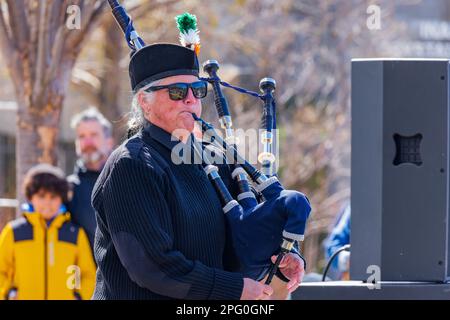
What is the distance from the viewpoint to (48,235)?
5.42 metres

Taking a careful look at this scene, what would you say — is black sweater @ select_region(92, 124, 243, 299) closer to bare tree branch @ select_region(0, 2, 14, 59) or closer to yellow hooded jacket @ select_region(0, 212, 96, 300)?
yellow hooded jacket @ select_region(0, 212, 96, 300)

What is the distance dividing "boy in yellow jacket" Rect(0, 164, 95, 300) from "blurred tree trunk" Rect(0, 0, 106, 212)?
49 centimetres

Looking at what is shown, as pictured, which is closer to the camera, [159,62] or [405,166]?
[159,62]

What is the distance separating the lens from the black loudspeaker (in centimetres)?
378

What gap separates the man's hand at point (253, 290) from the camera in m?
3.12

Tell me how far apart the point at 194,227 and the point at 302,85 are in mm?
8054

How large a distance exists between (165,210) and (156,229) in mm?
81

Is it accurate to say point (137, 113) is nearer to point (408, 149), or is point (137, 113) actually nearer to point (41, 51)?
A: point (408, 149)

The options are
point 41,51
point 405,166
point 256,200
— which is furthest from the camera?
point 41,51

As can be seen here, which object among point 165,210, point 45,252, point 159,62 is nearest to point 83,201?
point 45,252

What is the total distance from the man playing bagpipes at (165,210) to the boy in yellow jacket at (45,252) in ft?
7.09

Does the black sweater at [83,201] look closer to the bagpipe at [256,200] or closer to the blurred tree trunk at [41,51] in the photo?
the blurred tree trunk at [41,51]

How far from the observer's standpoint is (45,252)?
538 cm

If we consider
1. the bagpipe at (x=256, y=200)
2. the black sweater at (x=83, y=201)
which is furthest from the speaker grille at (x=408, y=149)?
the black sweater at (x=83, y=201)
